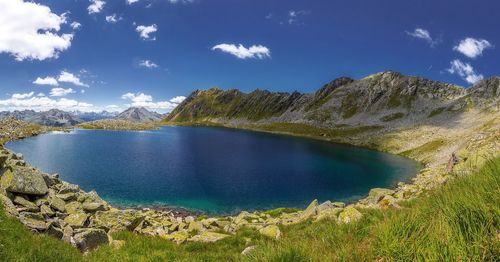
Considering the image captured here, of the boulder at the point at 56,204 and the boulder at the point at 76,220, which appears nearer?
the boulder at the point at 76,220

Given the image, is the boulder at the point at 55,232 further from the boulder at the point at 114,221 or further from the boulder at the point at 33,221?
the boulder at the point at 114,221

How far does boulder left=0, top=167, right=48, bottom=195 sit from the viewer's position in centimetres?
2183

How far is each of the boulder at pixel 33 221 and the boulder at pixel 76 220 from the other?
9.78 feet

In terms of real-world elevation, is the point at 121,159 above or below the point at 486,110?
below

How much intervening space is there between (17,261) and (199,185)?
4920 centimetres

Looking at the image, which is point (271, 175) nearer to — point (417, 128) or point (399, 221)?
point (399, 221)

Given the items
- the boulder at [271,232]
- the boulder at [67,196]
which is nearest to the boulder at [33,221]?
the boulder at [67,196]

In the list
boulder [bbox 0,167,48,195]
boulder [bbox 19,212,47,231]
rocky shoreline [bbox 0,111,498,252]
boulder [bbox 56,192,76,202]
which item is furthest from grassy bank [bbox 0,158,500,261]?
boulder [bbox 56,192,76,202]

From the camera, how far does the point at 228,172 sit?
72375mm

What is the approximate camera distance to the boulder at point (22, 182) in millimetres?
21828

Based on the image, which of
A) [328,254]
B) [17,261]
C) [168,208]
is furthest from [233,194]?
[328,254]

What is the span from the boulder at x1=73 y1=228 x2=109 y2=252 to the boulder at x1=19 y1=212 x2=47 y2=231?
1.75 metres

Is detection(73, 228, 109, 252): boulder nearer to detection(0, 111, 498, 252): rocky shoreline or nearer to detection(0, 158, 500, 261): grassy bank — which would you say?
detection(0, 111, 498, 252): rocky shoreline

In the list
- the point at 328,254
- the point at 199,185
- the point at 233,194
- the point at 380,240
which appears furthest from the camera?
the point at 199,185
